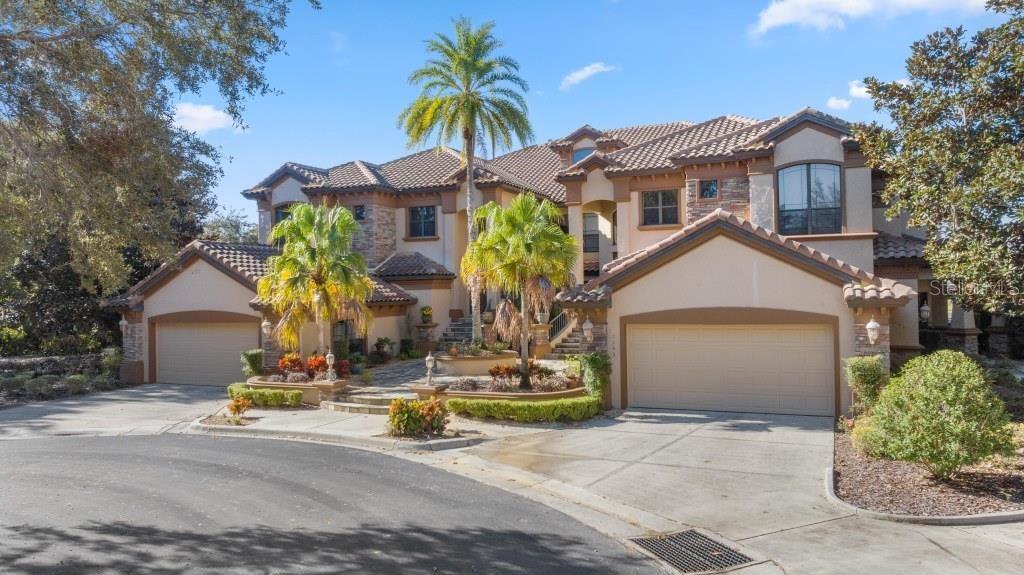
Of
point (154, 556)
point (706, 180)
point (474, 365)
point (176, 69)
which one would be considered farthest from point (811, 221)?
point (154, 556)

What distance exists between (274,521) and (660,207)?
18530 mm

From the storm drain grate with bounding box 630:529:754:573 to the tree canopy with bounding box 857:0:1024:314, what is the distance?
334 inches

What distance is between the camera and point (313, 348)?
23.1 m

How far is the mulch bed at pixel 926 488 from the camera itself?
924cm

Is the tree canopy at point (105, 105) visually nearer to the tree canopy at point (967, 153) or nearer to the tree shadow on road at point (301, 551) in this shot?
the tree shadow on road at point (301, 551)

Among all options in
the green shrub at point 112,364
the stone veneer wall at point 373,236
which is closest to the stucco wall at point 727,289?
the stone veneer wall at point 373,236

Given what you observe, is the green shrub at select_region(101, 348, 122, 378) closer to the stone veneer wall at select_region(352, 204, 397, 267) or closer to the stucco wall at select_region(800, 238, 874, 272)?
the stone veneer wall at select_region(352, 204, 397, 267)

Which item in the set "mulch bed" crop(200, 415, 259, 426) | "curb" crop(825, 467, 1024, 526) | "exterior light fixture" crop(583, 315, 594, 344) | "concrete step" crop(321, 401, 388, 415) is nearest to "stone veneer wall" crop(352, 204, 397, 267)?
"concrete step" crop(321, 401, 388, 415)

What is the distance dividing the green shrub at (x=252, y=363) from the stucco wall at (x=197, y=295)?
175cm

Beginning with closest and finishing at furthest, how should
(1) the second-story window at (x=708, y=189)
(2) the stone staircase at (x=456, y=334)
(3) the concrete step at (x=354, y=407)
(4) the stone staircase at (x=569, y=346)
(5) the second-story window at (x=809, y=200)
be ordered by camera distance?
(3) the concrete step at (x=354, y=407), (5) the second-story window at (x=809, y=200), (1) the second-story window at (x=708, y=189), (4) the stone staircase at (x=569, y=346), (2) the stone staircase at (x=456, y=334)

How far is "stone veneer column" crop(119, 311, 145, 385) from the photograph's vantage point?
81.9 ft

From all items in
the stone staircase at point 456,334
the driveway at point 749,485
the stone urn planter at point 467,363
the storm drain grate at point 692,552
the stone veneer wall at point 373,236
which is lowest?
the storm drain grate at point 692,552

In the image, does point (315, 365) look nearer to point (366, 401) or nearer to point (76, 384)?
point (366, 401)

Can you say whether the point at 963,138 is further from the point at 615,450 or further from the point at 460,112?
the point at 460,112
